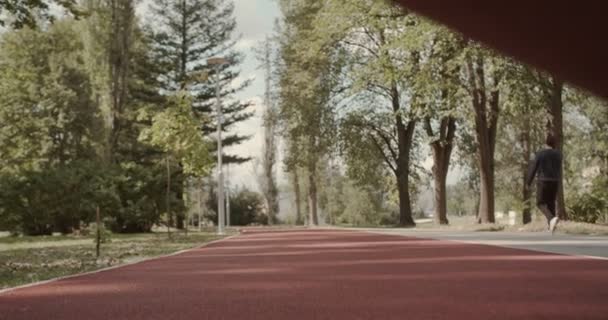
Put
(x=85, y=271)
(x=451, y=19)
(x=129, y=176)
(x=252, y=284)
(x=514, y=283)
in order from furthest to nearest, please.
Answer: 1. (x=129, y=176)
2. (x=85, y=271)
3. (x=252, y=284)
4. (x=514, y=283)
5. (x=451, y=19)

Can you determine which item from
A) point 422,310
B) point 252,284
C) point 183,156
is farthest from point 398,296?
point 183,156

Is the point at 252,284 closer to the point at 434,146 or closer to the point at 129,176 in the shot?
the point at 129,176

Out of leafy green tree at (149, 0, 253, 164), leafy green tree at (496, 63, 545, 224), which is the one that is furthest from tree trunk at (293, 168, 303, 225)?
leafy green tree at (496, 63, 545, 224)

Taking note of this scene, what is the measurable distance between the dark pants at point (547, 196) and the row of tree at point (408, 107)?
8.66 meters

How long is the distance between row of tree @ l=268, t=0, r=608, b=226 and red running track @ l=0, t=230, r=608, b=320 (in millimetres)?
13135

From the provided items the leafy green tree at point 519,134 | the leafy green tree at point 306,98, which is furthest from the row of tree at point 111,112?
the leafy green tree at point 519,134

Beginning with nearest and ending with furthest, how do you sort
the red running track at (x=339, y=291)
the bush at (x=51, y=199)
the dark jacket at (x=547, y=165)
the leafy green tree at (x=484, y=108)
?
the red running track at (x=339, y=291) < the dark jacket at (x=547, y=165) < the leafy green tree at (x=484, y=108) < the bush at (x=51, y=199)

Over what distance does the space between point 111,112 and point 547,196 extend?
26.0 metres

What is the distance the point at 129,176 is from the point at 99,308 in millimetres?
25620

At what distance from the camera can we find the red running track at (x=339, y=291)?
210 inches

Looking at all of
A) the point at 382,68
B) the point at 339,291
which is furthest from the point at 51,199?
the point at 339,291

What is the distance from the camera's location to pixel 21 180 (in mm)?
28062

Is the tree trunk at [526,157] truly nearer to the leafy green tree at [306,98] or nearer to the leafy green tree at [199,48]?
the leafy green tree at [306,98]

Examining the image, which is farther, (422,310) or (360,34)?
→ (360,34)
